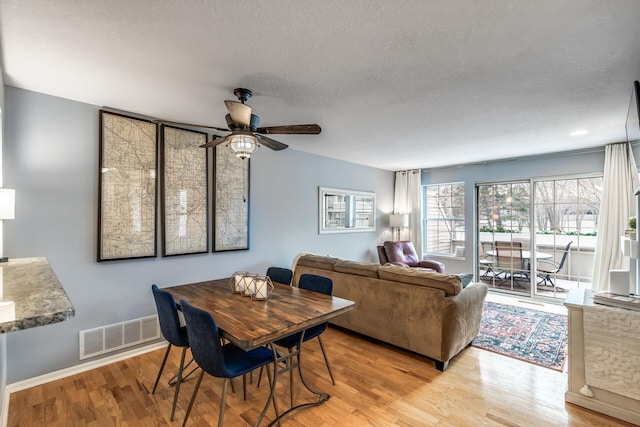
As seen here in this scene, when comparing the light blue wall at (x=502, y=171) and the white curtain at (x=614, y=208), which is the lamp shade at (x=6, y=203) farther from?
the white curtain at (x=614, y=208)

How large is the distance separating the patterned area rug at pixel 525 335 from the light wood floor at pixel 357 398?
251 mm

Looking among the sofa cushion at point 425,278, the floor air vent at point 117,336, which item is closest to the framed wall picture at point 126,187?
the floor air vent at point 117,336

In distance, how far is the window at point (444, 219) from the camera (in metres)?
5.87

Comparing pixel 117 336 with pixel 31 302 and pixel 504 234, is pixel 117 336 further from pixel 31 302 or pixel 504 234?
pixel 504 234

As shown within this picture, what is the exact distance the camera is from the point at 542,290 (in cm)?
495

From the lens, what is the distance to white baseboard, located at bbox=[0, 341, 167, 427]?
6.89ft

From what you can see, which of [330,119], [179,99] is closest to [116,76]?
[179,99]

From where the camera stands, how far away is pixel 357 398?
7.51ft

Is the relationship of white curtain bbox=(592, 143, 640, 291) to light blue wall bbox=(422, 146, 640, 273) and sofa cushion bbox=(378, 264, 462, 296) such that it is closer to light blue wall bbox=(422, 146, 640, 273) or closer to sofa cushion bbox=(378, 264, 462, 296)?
light blue wall bbox=(422, 146, 640, 273)

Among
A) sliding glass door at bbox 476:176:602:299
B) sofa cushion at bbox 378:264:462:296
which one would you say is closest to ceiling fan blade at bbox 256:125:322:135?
sofa cushion at bbox 378:264:462:296

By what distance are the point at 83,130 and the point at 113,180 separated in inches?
20.1

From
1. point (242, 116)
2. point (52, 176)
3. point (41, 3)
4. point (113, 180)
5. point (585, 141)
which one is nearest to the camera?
Answer: point (41, 3)

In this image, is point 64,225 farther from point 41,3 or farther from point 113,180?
point 41,3

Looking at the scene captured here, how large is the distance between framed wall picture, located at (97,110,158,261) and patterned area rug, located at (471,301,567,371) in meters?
3.80
